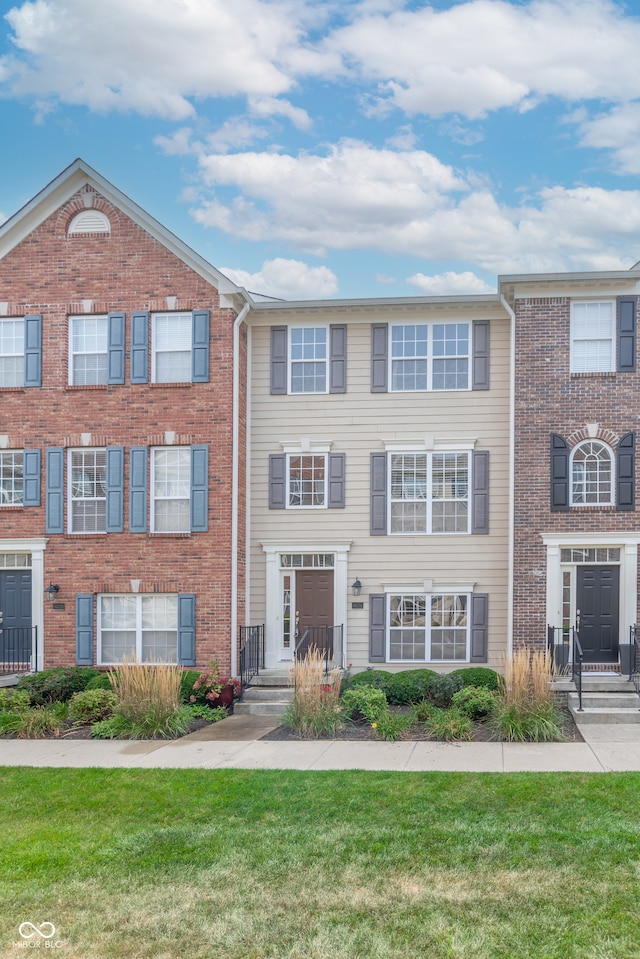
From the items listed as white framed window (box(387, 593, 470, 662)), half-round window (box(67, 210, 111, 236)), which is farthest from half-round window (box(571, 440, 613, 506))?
half-round window (box(67, 210, 111, 236))

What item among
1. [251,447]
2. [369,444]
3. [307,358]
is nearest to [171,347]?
[251,447]

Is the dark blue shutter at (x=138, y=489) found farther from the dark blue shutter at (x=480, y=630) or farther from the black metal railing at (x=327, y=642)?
the dark blue shutter at (x=480, y=630)

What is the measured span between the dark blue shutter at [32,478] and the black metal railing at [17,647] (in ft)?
8.33

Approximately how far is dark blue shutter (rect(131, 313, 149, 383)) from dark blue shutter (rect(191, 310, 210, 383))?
938 mm

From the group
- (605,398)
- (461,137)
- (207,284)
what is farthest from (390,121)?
(605,398)

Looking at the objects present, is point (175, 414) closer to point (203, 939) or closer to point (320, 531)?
point (320, 531)

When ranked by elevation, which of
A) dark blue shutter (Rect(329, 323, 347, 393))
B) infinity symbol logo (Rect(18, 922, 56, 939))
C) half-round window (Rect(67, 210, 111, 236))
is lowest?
infinity symbol logo (Rect(18, 922, 56, 939))

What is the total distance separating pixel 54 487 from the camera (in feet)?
56.7

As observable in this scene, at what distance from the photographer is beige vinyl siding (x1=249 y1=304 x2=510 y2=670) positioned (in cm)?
1705

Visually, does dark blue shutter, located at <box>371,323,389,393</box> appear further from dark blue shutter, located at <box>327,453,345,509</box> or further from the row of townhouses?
dark blue shutter, located at <box>327,453,345,509</box>

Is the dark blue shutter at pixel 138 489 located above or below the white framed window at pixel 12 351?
below

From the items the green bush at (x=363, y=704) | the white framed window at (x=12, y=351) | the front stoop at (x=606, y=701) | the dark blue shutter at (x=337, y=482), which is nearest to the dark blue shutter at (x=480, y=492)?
the dark blue shutter at (x=337, y=482)

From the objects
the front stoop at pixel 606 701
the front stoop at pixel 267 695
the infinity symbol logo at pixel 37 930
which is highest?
the infinity symbol logo at pixel 37 930

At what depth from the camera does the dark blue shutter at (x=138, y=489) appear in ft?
55.6
